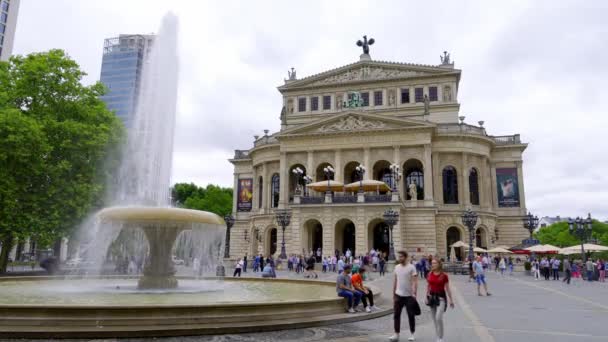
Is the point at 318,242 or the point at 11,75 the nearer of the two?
the point at 11,75

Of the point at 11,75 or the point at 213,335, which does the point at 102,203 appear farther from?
the point at 213,335

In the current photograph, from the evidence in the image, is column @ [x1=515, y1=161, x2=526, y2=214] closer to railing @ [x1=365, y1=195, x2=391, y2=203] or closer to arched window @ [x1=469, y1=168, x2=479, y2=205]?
arched window @ [x1=469, y1=168, x2=479, y2=205]

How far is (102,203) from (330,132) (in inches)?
949

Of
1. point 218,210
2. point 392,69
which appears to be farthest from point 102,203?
point 218,210

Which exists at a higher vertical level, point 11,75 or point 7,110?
point 11,75

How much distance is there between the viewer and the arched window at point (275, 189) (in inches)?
1955

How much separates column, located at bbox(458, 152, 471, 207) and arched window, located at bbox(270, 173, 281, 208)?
62.5 ft

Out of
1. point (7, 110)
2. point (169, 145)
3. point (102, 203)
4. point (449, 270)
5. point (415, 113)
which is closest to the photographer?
point (169, 145)

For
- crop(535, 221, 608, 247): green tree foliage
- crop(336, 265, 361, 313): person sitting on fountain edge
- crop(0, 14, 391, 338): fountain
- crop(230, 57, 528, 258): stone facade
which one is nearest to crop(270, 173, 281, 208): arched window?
crop(230, 57, 528, 258): stone facade

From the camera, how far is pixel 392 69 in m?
51.3

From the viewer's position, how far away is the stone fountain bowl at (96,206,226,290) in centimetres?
1175

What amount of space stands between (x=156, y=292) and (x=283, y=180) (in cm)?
3470

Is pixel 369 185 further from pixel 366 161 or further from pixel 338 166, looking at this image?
pixel 338 166

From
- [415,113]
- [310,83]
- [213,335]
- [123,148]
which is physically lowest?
[213,335]
